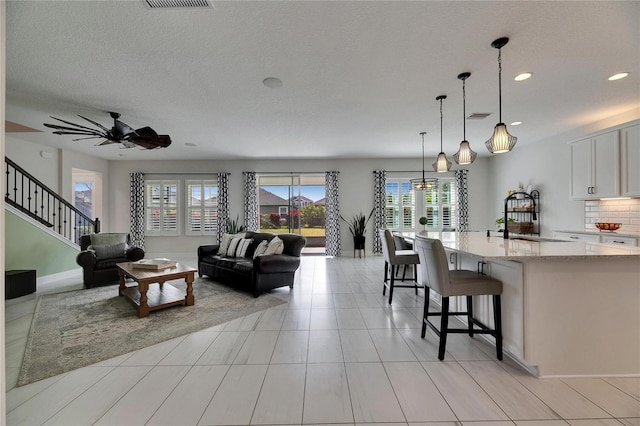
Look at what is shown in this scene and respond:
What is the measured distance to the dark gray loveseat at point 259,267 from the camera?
381cm

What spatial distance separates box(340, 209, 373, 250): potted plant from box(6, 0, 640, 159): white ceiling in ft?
10.5

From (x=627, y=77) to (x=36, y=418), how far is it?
Result: 608 centimetres

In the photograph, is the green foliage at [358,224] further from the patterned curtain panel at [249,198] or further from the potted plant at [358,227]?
the patterned curtain panel at [249,198]

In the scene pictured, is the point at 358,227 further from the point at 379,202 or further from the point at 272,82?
the point at 272,82

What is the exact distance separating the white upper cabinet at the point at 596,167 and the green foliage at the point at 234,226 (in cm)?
A: 704

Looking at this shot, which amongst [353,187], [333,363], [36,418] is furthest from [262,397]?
[353,187]

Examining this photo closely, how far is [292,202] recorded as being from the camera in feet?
24.7

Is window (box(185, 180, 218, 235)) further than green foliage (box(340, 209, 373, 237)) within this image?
Yes

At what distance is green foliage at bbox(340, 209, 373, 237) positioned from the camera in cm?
717

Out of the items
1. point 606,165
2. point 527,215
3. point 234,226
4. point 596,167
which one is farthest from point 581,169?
point 234,226

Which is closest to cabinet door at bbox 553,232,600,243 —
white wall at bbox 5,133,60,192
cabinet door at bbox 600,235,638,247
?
cabinet door at bbox 600,235,638,247

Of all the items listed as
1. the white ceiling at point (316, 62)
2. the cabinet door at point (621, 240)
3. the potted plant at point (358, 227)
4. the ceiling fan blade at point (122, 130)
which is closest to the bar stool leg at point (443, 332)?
the white ceiling at point (316, 62)

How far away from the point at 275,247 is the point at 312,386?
2.51m

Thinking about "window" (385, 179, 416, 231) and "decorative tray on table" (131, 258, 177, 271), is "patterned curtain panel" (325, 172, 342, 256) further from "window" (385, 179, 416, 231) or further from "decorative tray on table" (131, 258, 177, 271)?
"decorative tray on table" (131, 258, 177, 271)
